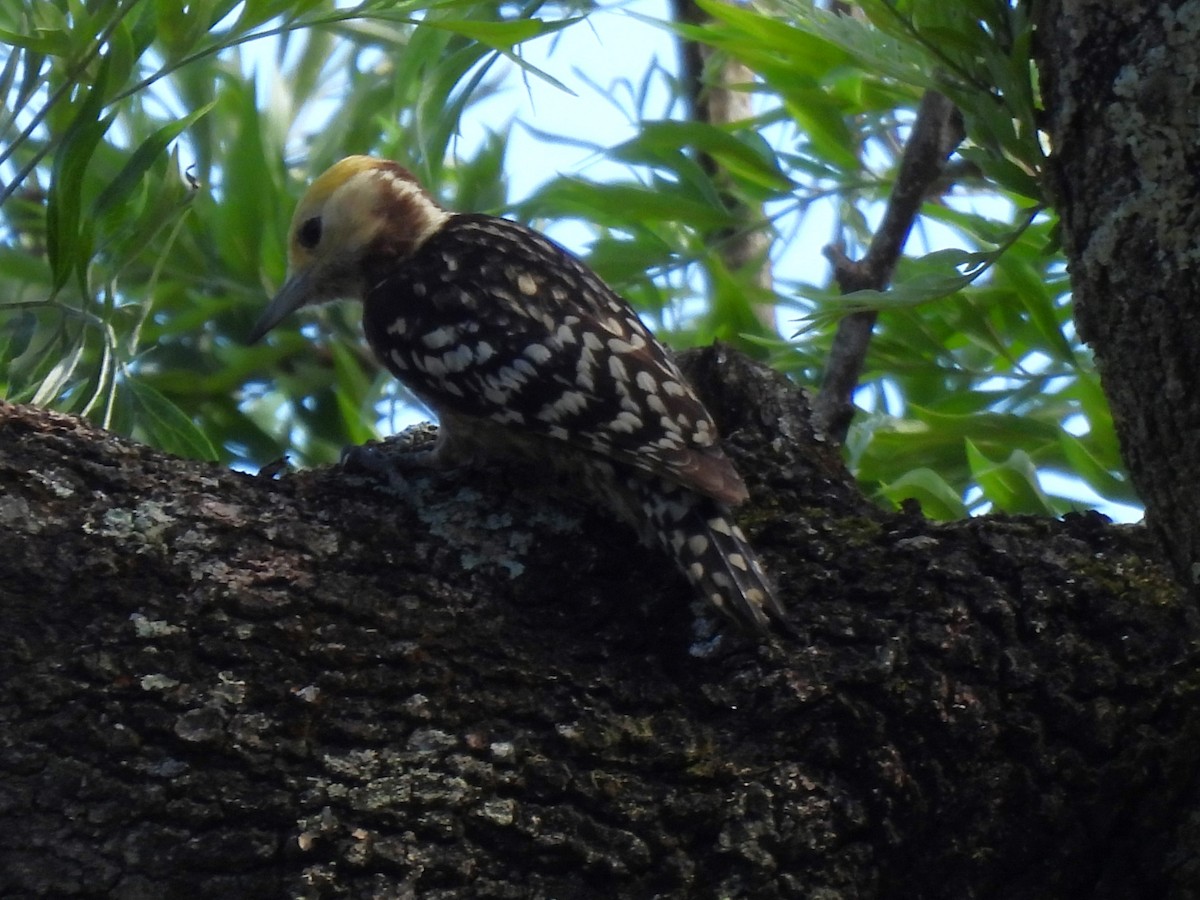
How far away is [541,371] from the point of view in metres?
3.12

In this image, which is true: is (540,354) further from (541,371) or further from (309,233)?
(309,233)

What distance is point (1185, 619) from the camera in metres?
2.33

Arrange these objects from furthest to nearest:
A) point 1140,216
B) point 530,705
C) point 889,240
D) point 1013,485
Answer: point 889,240 < point 1013,485 < point 530,705 < point 1140,216

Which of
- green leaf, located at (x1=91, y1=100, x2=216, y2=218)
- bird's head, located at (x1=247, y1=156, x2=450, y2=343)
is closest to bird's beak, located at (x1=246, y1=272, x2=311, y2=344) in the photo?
bird's head, located at (x1=247, y1=156, x2=450, y2=343)

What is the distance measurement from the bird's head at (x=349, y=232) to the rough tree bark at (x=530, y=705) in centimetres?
151

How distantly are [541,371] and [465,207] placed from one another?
5.80ft

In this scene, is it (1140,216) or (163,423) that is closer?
(1140,216)

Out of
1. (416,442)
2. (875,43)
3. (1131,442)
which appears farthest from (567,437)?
(1131,442)

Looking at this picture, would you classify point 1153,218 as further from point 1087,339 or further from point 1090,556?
point 1090,556

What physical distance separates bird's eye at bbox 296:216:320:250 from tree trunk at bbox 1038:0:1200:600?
7.39 feet

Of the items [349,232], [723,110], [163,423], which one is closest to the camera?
[163,423]

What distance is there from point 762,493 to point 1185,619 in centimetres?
79

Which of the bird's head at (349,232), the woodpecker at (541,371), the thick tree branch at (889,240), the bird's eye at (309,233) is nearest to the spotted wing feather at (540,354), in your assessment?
the woodpecker at (541,371)

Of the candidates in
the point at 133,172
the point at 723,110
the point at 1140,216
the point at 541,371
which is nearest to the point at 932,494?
the point at 541,371
